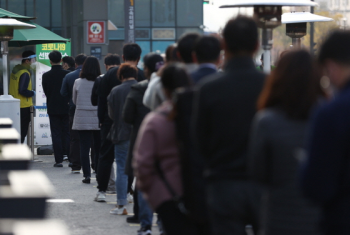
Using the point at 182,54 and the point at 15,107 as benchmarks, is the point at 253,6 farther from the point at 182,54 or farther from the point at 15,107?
the point at 15,107

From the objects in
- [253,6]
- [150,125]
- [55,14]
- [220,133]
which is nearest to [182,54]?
[150,125]

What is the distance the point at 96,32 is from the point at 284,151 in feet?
60.9

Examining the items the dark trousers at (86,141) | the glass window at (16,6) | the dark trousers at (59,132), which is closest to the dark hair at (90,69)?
the dark trousers at (86,141)

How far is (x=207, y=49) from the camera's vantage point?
394 cm

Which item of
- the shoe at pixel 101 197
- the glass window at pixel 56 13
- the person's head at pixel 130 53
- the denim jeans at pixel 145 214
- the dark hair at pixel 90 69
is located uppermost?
the glass window at pixel 56 13

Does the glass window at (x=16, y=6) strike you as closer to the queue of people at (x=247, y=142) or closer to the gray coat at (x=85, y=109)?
the gray coat at (x=85, y=109)

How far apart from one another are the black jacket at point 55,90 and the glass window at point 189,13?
90.4ft

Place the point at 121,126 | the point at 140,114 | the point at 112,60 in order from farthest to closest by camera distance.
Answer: the point at 112,60 < the point at 121,126 < the point at 140,114

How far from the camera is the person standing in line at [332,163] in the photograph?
231 centimetres

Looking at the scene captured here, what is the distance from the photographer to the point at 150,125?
3.61 metres

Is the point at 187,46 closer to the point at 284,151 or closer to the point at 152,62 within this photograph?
the point at 152,62

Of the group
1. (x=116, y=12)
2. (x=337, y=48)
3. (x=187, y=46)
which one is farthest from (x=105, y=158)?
(x=116, y=12)

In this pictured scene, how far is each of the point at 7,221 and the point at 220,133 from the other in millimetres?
1139

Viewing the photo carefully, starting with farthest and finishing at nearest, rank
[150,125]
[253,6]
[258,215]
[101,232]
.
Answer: [253,6], [101,232], [150,125], [258,215]
